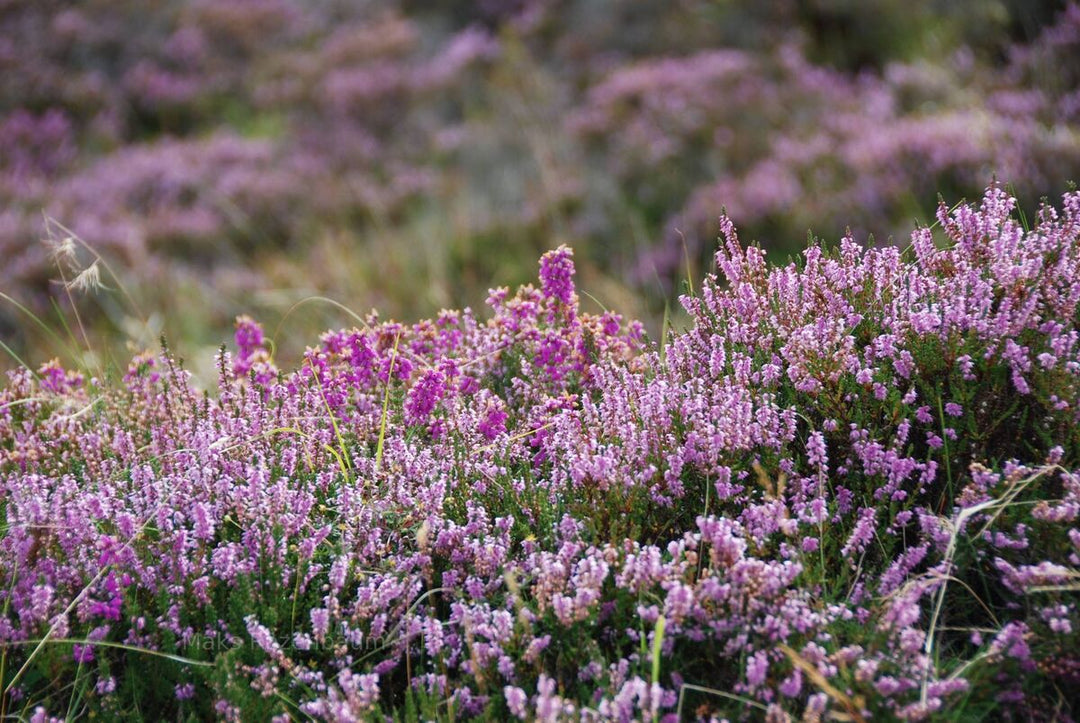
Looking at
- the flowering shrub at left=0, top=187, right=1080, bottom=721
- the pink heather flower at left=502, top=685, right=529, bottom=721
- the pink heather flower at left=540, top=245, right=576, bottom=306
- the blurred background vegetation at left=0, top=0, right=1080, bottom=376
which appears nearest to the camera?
the pink heather flower at left=502, top=685, right=529, bottom=721

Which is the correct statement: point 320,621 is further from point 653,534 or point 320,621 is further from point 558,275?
point 558,275

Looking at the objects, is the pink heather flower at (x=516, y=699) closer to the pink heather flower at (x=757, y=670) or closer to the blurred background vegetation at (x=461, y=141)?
the pink heather flower at (x=757, y=670)

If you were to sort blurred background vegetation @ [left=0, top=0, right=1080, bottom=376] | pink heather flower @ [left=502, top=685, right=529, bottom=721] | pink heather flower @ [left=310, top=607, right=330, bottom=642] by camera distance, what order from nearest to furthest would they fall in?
pink heather flower @ [left=502, top=685, right=529, bottom=721], pink heather flower @ [left=310, top=607, right=330, bottom=642], blurred background vegetation @ [left=0, top=0, right=1080, bottom=376]

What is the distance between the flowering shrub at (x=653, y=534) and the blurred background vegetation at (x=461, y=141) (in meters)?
1.50

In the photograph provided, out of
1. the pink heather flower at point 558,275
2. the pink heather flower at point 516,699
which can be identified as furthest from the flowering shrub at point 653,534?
the pink heather flower at point 558,275

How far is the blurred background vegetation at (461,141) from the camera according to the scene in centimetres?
666

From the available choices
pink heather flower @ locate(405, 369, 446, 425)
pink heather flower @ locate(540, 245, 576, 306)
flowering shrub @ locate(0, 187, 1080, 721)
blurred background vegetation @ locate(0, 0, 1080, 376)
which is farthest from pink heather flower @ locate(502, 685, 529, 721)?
blurred background vegetation @ locate(0, 0, 1080, 376)

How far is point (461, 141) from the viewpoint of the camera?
31.2 ft

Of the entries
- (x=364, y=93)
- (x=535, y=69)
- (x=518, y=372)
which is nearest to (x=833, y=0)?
(x=535, y=69)

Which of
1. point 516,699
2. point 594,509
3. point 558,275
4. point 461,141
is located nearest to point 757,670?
point 516,699

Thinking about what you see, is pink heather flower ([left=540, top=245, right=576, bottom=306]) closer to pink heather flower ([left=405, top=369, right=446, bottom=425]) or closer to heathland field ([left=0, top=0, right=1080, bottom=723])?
heathland field ([left=0, top=0, right=1080, bottom=723])

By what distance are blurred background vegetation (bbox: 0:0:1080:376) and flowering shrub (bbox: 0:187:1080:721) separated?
1503 millimetres

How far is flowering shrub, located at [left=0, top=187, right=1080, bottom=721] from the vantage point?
1765 millimetres

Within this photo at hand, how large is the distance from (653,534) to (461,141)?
7816 mm
